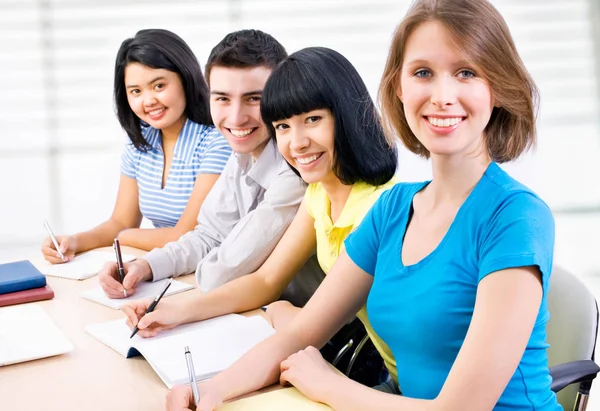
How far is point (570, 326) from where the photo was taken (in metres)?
1.41

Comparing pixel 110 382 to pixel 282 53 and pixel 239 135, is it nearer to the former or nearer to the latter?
pixel 239 135

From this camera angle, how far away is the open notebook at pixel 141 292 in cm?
175

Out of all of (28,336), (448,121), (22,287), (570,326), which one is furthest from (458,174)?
(22,287)

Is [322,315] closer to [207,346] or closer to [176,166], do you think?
[207,346]

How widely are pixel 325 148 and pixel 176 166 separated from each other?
113 cm

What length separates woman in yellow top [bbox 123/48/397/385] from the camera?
5.05 ft

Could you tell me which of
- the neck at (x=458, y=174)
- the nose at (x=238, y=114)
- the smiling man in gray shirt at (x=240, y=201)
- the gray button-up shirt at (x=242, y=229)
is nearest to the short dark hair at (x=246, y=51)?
the smiling man in gray shirt at (x=240, y=201)

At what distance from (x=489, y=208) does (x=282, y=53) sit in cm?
114

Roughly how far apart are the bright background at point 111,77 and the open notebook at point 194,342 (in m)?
3.72

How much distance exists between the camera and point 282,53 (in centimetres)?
207

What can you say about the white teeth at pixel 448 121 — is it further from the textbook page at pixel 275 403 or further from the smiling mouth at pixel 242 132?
the smiling mouth at pixel 242 132

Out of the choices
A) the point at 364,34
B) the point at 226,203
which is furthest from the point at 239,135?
the point at 364,34

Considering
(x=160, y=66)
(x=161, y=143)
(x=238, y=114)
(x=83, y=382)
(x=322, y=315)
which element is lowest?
(x=83, y=382)

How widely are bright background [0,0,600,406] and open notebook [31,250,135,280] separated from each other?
3.08 meters
